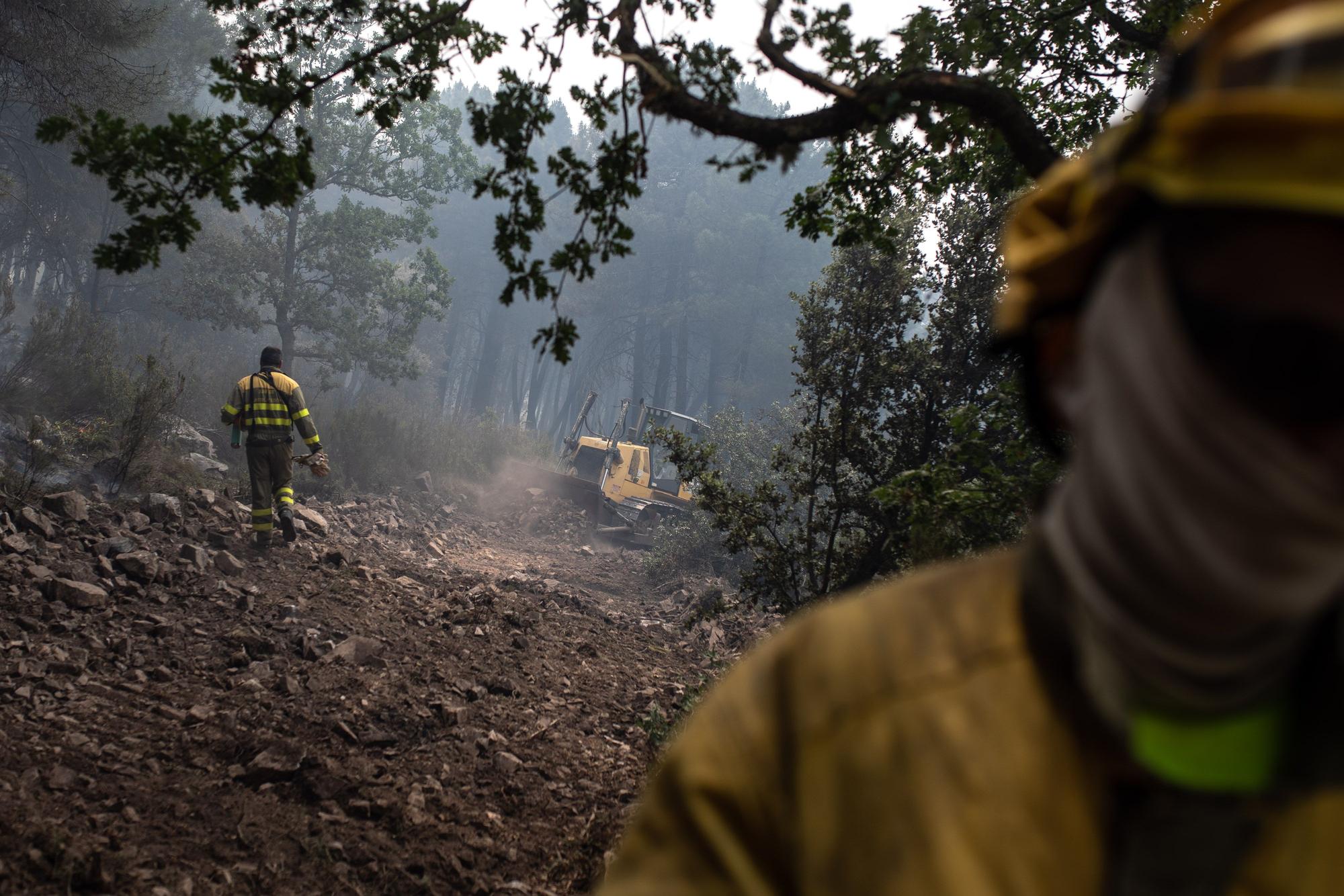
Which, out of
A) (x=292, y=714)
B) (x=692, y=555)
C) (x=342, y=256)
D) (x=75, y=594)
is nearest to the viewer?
(x=292, y=714)

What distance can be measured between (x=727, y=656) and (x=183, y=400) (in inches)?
636

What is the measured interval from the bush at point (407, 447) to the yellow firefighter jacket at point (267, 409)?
851 centimetres

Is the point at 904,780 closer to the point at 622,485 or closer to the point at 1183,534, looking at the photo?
the point at 1183,534

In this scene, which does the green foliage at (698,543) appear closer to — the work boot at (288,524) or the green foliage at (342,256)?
the work boot at (288,524)

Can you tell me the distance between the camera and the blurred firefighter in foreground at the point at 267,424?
8.89 metres

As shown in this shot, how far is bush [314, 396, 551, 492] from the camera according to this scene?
19.3m

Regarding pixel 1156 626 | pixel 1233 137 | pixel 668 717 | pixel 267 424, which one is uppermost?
pixel 1233 137

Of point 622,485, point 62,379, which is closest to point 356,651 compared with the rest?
point 62,379

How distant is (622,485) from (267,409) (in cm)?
1249

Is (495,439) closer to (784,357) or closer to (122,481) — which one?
(122,481)

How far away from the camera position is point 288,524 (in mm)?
9273

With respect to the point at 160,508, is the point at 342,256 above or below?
above

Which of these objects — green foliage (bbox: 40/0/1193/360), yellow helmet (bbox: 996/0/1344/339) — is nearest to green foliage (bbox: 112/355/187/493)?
green foliage (bbox: 40/0/1193/360)

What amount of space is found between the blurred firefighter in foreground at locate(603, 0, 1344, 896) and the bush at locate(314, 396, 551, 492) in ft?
58.7
